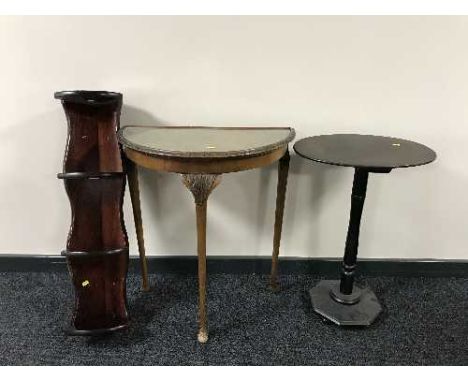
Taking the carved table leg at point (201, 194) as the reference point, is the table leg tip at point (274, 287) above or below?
below

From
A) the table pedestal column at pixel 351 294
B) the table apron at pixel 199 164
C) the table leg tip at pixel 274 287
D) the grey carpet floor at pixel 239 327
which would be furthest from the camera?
the table leg tip at pixel 274 287

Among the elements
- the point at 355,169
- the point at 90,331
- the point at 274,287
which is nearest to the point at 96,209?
the point at 90,331

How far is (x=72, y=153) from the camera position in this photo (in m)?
1.66

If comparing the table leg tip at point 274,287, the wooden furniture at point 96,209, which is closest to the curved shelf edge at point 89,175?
the wooden furniture at point 96,209

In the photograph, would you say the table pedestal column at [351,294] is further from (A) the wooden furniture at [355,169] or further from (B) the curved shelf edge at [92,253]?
(B) the curved shelf edge at [92,253]

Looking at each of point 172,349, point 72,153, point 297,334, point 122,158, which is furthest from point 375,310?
point 72,153

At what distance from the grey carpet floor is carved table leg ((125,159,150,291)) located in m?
0.10

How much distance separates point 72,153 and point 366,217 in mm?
1334

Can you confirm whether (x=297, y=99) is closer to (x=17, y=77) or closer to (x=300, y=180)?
(x=300, y=180)

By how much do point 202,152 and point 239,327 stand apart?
30.7 inches

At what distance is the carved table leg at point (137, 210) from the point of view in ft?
5.69

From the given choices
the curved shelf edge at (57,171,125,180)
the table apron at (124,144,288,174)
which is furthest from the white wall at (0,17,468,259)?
the table apron at (124,144,288,174)

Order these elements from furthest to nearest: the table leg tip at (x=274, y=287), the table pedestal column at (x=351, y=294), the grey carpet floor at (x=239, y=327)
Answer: the table leg tip at (x=274, y=287) < the table pedestal column at (x=351, y=294) < the grey carpet floor at (x=239, y=327)
